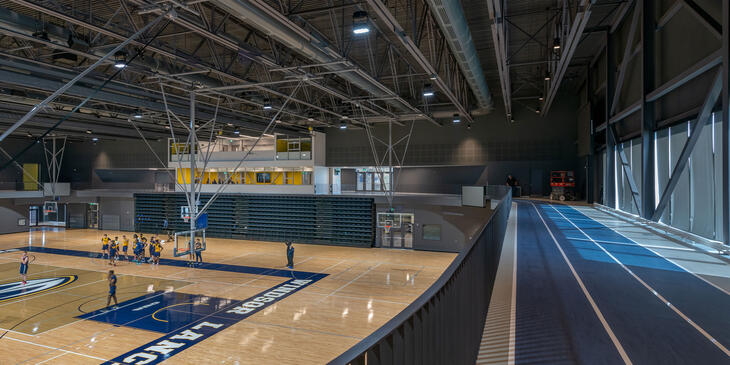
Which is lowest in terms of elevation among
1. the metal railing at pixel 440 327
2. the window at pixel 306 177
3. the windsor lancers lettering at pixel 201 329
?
the windsor lancers lettering at pixel 201 329

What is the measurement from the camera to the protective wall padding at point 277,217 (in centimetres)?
3262

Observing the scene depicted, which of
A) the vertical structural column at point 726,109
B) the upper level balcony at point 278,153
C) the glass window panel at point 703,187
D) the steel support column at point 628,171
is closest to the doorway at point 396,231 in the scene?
the upper level balcony at point 278,153

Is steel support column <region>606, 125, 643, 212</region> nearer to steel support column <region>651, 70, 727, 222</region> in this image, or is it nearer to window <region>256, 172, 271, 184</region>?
steel support column <region>651, 70, 727, 222</region>

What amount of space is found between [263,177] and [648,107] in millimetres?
33678

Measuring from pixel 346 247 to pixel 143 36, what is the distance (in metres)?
22.8

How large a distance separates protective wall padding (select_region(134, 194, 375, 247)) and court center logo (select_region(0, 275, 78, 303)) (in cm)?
1588

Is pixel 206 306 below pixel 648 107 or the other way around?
below

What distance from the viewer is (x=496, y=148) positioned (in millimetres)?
34188

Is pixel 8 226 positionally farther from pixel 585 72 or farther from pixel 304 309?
pixel 585 72

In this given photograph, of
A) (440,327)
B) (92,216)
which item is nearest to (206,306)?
(440,327)

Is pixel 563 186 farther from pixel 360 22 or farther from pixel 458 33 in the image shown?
pixel 360 22

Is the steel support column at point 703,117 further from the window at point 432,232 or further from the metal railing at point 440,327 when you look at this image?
the window at point 432,232

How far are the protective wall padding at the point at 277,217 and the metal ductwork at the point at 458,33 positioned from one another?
53.9ft

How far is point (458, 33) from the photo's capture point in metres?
12.8
